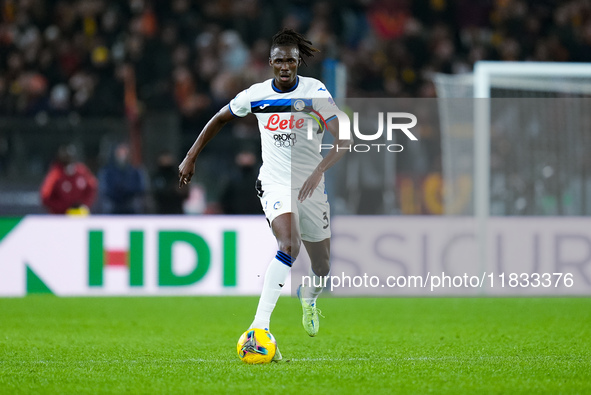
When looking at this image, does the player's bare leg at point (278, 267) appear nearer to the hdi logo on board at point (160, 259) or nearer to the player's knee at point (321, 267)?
the player's knee at point (321, 267)

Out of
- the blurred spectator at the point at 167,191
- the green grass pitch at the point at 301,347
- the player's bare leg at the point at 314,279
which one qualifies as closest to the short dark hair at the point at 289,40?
the player's bare leg at the point at 314,279

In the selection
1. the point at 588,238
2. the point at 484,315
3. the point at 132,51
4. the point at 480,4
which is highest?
the point at 480,4

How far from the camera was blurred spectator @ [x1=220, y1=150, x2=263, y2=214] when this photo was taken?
39.2ft

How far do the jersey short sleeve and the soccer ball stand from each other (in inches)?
56.6

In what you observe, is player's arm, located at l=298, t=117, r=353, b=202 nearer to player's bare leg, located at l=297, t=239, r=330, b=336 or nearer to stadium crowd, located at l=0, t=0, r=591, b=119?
player's bare leg, located at l=297, t=239, r=330, b=336

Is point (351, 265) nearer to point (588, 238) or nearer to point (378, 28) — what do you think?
point (588, 238)

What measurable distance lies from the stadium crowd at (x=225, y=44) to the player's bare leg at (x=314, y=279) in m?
6.36

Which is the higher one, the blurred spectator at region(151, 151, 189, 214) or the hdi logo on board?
the blurred spectator at region(151, 151, 189, 214)

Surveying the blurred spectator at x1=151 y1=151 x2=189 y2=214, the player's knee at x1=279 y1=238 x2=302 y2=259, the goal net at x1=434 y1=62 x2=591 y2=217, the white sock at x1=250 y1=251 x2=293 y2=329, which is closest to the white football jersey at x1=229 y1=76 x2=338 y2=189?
the player's knee at x1=279 y1=238 x2=302 y2=259

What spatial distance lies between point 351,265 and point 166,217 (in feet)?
7.42

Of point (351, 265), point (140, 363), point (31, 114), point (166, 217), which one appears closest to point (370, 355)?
point (140, 363)

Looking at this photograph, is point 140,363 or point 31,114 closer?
point 140,363

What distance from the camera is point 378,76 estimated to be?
48.9ft

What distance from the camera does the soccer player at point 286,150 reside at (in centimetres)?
586
